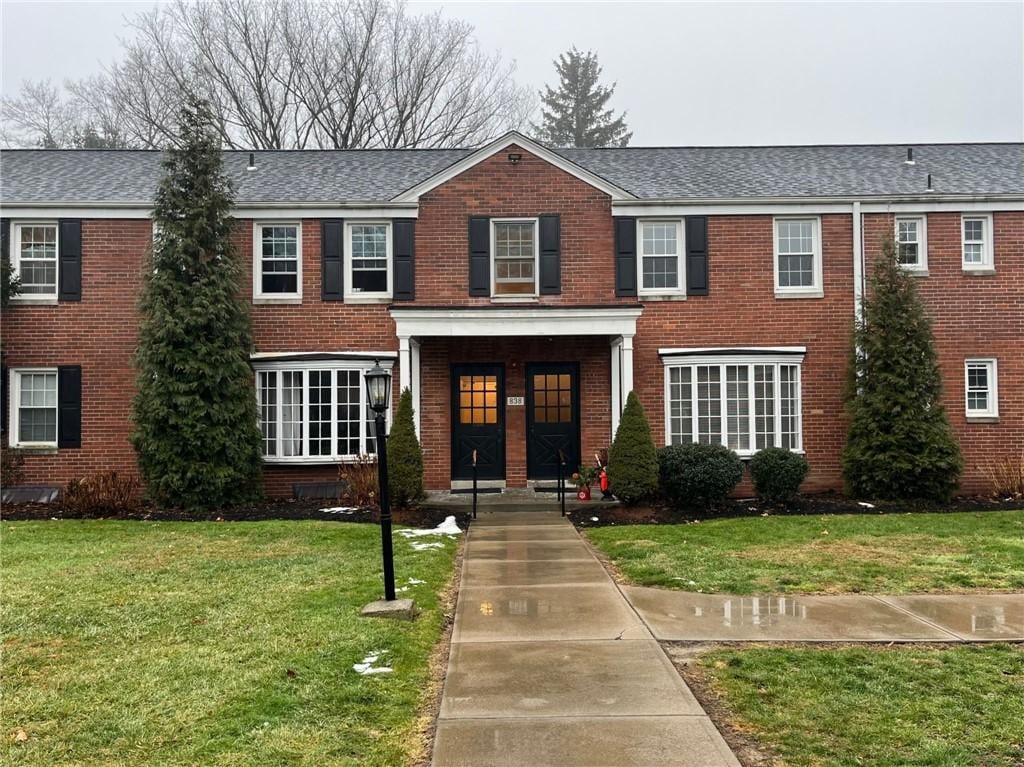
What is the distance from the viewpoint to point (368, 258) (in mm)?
15164

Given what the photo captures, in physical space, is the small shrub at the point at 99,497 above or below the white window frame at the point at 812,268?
below

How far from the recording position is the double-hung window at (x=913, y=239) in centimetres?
1506

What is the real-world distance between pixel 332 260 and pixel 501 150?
3.89 meters

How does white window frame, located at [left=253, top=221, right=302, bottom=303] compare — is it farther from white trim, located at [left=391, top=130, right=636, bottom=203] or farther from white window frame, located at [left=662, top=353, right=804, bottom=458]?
white window frame, located at [left=662, top=353, right=804, bottom=458]

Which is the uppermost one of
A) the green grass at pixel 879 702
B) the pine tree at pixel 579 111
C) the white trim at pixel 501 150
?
the pine tree at pixel 579 111

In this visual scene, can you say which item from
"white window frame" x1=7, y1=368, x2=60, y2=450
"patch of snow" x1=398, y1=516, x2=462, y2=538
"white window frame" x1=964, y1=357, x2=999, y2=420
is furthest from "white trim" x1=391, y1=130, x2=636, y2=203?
"white window frame" x1=7, y1=368, x2=60, y2=450

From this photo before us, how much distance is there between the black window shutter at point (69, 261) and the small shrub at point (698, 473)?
11.3 meters

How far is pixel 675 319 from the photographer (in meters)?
15.1

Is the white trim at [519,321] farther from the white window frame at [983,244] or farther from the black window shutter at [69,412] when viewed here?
the white window frame at [983,244]

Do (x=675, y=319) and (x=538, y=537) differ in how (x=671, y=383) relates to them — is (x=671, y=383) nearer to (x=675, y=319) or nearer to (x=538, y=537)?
(x=675, y=319)

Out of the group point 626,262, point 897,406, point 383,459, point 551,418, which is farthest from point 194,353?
point 897,406

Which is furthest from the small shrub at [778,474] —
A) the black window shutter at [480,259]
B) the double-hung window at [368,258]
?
the double-hung window at [368,258]

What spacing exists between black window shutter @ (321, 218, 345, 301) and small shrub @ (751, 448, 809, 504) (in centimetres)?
832

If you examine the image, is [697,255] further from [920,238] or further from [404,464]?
[404,464]
